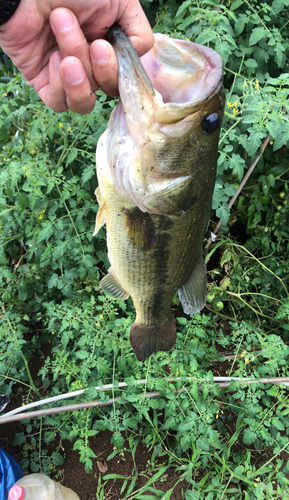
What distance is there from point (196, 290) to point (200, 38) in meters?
1.46

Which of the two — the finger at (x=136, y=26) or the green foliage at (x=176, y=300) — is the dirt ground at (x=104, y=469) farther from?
the finger at (x=136, y=26)

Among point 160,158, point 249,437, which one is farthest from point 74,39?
point 249,437

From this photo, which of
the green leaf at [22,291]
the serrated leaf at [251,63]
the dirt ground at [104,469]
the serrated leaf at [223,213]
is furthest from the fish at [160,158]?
the dirt ground at [104,469]

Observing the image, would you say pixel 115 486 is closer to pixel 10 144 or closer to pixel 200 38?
pixel 10 144

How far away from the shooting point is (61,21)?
2.93 feet

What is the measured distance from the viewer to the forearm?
0.92m

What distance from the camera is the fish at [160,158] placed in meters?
0.87

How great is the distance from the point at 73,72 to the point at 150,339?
120 centimetres

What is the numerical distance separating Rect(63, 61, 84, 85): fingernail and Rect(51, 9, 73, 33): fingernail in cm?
11

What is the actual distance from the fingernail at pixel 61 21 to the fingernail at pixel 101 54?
0.36ft

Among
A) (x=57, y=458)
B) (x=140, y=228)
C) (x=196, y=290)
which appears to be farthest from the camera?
(x=57, y=458)

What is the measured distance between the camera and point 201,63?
0.88 metres

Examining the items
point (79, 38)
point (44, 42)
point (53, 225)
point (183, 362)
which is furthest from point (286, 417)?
point (44, 42)

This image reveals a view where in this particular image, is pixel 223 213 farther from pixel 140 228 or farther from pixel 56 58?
pixel 56 58
